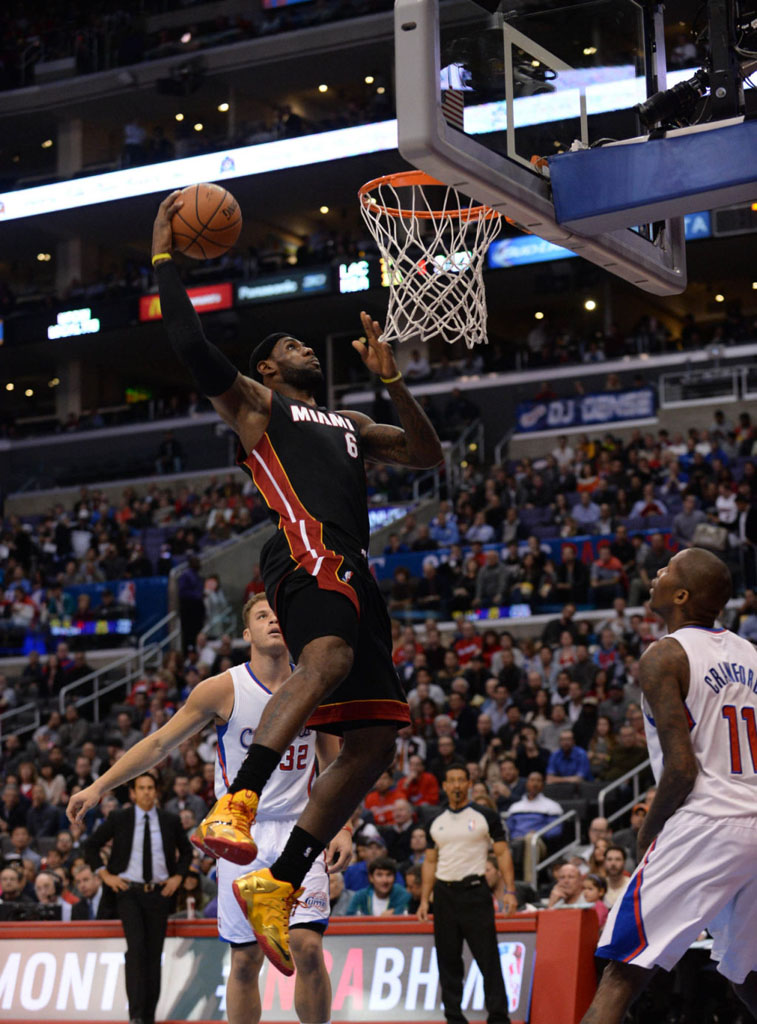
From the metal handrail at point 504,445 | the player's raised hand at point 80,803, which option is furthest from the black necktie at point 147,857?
the metal handrail at point 504,445

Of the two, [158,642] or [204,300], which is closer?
[158,642]

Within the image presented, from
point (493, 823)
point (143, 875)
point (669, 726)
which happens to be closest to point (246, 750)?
point (669, 726)

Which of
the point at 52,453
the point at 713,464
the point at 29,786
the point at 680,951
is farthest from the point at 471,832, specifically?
the point at 52,453

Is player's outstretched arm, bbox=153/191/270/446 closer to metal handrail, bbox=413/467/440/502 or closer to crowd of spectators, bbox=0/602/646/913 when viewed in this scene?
crowd of spectators, bbox=0/602/646/913

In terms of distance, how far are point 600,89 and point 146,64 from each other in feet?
93.6

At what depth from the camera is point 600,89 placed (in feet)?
23.1

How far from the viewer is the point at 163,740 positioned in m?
6.58

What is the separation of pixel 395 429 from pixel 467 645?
12868mm

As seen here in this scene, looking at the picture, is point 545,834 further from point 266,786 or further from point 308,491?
point 308,491

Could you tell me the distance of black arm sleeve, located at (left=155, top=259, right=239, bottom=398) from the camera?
15.9ft

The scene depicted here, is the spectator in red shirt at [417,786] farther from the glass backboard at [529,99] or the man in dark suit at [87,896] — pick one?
the glass backboard at [529,99]

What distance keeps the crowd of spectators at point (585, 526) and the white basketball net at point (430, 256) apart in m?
10.3

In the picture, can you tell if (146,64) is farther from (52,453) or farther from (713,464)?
(713,464)

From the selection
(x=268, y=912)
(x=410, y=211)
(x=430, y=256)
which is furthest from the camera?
(x=410, y=211)
